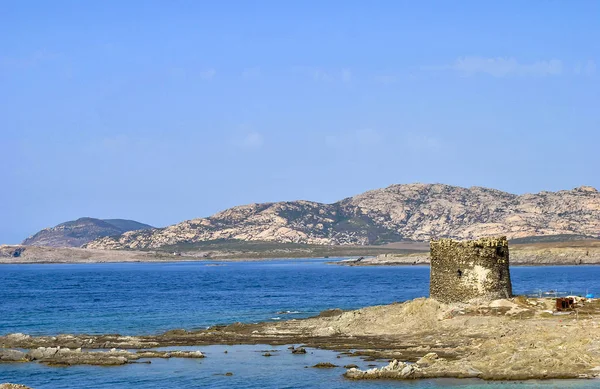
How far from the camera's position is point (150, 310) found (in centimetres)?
7088

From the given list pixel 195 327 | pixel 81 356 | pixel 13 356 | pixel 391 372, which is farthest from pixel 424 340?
pixel 13 356

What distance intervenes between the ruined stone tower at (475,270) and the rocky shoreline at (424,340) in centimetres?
83

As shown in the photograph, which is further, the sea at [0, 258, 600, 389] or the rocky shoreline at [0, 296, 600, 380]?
the sea at [0, 258, 600, 389]

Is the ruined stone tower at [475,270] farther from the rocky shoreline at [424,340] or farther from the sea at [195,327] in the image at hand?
the sea at [195,327]

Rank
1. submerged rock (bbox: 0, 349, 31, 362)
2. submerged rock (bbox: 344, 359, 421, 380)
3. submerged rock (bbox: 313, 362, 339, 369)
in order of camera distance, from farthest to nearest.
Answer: submerged rock (bbox: 0, 349, 31, 362) → submerged rock (bbox: 313, 362, 339, 369) → submerged rock (bbox: 344, 359, 421, 380)

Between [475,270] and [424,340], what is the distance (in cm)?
659

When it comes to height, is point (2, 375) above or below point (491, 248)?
below

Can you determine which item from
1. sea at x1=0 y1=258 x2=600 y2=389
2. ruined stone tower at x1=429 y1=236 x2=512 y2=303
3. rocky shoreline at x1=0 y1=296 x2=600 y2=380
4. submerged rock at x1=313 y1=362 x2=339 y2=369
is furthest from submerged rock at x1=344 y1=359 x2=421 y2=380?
ruined stone tower at x1=429 y1=236 x2=512 y2=303

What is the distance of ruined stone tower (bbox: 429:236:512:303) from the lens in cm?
4722

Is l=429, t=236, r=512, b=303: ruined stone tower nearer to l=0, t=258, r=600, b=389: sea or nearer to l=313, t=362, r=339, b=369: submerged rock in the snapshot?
l=0, t=258, r=600, b=389: sea

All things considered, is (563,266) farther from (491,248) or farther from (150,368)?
(150,368)

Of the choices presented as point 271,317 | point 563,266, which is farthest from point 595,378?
point 563,266

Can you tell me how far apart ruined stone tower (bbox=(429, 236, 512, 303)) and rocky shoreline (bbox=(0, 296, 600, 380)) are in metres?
0.83

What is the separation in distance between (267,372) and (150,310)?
35959mm
